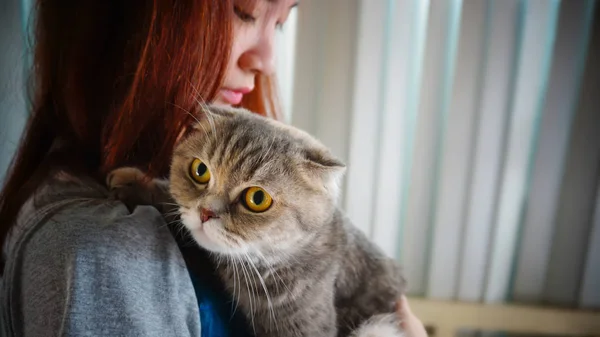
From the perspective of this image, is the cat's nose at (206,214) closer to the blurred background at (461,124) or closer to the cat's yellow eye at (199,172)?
the cat's yellow eye at (199,172)

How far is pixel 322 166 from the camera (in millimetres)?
730

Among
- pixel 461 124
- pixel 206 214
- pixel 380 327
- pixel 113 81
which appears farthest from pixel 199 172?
pixel 461 124

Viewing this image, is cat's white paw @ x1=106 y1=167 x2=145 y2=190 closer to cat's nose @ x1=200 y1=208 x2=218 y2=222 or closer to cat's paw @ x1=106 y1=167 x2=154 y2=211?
cat's paw @ x1=106 y1=167 x2=154 y2=211

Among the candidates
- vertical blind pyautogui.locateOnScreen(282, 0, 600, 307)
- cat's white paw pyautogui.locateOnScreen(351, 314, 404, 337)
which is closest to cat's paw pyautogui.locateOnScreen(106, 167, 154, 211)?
cat's white paw pyautogui.locateOnScreen(351, 314, 404, 337)

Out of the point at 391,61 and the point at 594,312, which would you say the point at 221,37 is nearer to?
the point at 391,61

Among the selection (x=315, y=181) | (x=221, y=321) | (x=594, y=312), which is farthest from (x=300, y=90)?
(x=594, y=312)

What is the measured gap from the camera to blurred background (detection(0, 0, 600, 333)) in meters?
1.31

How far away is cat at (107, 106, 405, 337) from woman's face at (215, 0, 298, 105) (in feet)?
0.39

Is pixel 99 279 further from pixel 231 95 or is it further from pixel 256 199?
pixel 231 95

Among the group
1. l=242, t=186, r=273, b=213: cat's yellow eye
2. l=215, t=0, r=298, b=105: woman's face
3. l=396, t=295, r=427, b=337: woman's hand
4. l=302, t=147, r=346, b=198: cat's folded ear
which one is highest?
l=215, t=0, r=298, b=105: woman's face

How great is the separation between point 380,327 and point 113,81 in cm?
71

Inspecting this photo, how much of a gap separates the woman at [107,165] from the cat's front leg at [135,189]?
0.02 meters

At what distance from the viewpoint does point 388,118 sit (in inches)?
54.7

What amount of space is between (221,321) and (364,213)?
0.87 metres
